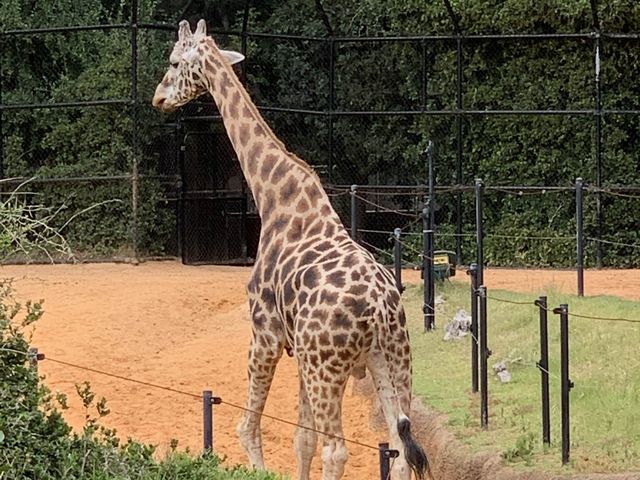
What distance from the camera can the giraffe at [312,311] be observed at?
7.04 meters

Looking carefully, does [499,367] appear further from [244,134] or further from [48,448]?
[48,448]

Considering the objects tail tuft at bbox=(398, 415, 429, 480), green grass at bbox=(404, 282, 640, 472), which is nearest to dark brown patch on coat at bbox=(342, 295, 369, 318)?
tail tuft at bbox=(398, 415, 429, 480)

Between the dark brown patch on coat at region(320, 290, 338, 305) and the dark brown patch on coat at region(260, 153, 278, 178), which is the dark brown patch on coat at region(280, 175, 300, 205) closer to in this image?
the dark brown patch on coat at region(260, 153, 278, 178)

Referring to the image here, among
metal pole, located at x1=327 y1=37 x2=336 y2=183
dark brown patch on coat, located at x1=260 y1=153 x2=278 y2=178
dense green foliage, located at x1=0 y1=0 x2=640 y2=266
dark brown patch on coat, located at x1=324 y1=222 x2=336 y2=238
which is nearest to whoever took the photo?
dark brown patch on coat, located at x1=324 y1=222 x2=336 y2=238

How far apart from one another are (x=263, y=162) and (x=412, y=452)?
6.90ft

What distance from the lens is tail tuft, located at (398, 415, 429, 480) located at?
6.74 m

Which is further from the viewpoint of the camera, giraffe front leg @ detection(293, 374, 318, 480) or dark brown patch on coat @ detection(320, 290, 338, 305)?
giraffe front leg @ detection(293, 374, 318, 480)

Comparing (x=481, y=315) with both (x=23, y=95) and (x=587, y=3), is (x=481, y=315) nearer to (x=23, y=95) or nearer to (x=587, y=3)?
(x=587, y=3)

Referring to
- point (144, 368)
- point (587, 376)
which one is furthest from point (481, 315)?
point (144, 368)

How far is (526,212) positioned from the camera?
1914cm

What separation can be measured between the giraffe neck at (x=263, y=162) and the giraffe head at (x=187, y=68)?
0.05 m

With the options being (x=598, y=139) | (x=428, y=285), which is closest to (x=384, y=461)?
(x=428, y=285)

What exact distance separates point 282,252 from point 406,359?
0.90 meters

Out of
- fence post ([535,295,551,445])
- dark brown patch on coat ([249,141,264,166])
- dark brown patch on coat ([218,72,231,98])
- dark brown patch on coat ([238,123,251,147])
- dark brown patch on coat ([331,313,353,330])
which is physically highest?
dark brown patch on coat ([218,72,231,98])
